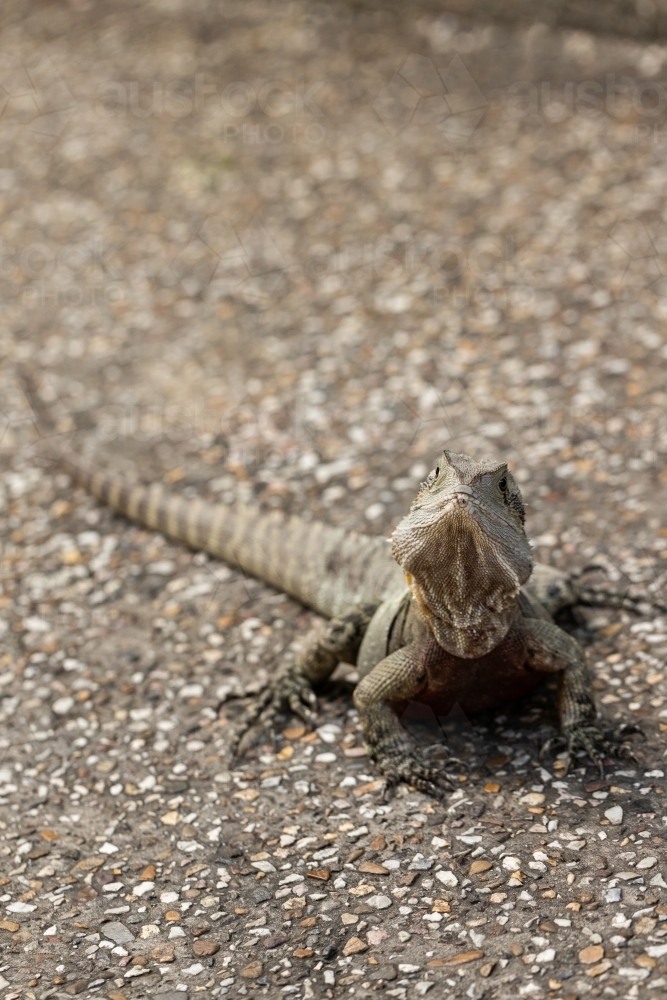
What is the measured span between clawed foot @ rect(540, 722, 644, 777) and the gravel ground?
0.28 ft

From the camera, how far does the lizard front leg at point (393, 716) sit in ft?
13.9

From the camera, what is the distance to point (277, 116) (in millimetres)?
10102

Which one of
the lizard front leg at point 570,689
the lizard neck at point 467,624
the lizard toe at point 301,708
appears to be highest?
the lizard neck at point 467,624

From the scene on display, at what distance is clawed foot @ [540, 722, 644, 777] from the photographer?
4.15 m

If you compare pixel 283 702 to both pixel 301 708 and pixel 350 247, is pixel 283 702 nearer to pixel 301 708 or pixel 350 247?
pixel 301 708

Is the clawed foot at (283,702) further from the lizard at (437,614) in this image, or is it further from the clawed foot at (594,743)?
the clawed foot at (594,743)

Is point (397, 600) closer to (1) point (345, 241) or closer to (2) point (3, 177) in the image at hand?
(1) point (345, 241)

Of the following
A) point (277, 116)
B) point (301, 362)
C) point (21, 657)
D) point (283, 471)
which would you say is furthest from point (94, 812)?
point (277, 116)

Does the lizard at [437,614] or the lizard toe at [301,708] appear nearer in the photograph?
Result: the lizard at [437,614]

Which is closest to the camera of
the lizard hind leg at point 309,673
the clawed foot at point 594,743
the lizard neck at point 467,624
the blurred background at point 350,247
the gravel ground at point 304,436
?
the gravel ground at point 304,436

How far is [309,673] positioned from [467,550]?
1.27 m

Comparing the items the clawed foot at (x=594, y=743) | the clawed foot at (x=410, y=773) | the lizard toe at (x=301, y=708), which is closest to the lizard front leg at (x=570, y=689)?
the clawed foot at (x=594, y=743)

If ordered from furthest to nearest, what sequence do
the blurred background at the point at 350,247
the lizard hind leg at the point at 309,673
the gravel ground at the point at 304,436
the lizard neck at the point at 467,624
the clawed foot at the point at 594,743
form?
the blurred background at the point at 350,247 < the lizard hind leg at the point at 309,673 < the clawed foot at the point at 594,743 < the lizard neck at the point at 467,624 < the gravel ground at the point at 304,436

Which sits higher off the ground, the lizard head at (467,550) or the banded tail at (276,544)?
the lizard head at (467,550)
